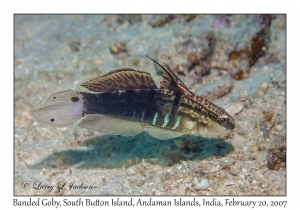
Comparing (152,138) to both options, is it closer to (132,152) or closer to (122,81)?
(132,152)

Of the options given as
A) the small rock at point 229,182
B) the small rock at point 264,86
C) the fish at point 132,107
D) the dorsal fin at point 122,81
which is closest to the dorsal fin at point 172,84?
the fish at point 132,107

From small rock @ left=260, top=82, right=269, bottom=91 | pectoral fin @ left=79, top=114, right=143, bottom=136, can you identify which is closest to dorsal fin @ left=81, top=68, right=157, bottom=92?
pectoral fin @ left=79, top=114, right=143, bottom=136

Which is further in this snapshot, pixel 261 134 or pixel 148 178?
pixel 261 134

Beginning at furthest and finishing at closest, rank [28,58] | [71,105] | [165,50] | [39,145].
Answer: [28,58] < [165,50] < [39,145] < [71,105]

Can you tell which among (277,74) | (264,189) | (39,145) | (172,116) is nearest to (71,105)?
(172,116)

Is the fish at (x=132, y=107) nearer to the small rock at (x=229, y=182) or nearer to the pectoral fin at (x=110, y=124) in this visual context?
the pectoral fin at (x=110, y=124)

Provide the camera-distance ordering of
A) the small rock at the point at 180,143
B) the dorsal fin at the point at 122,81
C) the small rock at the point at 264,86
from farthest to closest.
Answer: the small rock at the point at 264,86, the small rock at the point at 180,143, the dorsal fin at the point at 122,81

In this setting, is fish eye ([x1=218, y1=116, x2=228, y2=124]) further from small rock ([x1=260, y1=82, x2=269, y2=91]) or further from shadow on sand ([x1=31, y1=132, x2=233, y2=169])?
small rock ([x1=260, y1=82, x2=269, y2=91])
